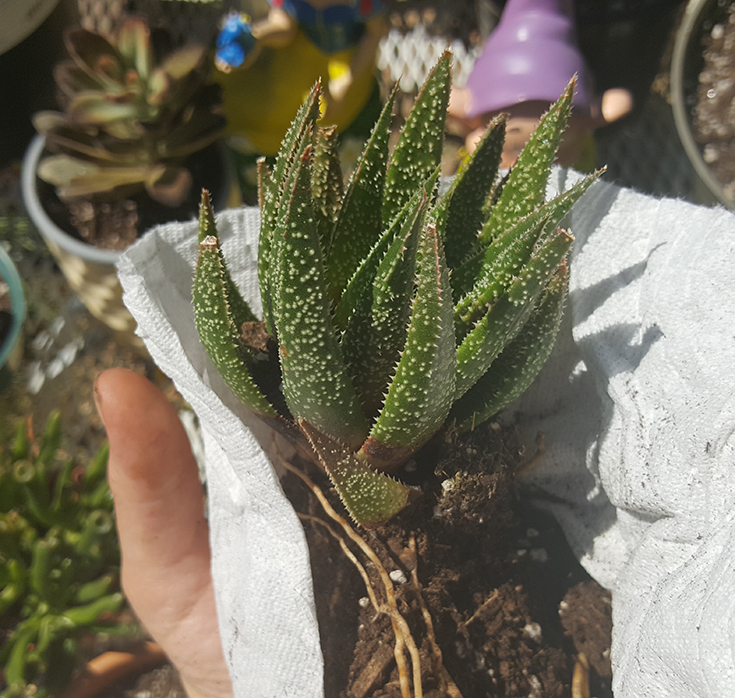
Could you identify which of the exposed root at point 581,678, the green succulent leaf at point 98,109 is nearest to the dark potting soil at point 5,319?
the green succulent leaf at point 98,109

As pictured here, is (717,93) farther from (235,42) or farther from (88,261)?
(88,261)

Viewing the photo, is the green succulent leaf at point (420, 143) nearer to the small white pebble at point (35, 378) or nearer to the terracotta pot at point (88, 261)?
the terracotta pot at point (88, 261)

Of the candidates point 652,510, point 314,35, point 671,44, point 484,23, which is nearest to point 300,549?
point 652,510

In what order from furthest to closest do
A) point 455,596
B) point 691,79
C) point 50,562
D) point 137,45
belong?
point 691,79, point 137,45, point 50,562, point 455,596

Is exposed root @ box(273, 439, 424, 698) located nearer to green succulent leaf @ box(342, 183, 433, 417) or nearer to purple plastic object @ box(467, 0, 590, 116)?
green succulent leaf @ box(342, 183, 433, 417)

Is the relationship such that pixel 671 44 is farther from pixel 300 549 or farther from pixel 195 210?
pixel 300 549

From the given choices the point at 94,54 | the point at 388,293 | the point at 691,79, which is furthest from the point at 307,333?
the point at 691,79
